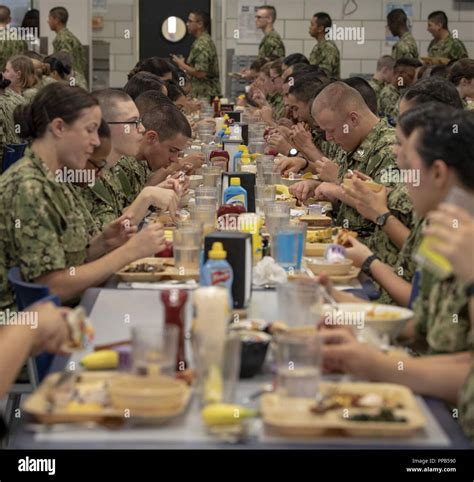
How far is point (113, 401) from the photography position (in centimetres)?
211

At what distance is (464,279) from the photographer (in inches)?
85.9

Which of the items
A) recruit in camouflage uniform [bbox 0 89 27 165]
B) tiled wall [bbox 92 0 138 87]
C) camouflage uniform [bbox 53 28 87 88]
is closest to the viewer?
recruit in camouflage uniform [bbox 0 89 27 165]

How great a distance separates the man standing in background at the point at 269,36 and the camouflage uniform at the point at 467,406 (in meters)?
12.3

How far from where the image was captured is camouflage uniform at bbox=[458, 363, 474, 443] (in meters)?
2.11

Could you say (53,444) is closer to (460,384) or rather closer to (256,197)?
(460,384)

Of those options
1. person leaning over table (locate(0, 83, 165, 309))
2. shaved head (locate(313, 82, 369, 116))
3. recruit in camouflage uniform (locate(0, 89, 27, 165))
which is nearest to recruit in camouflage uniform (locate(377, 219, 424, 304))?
person leaning over table (locate(0, 83, 165, 309))

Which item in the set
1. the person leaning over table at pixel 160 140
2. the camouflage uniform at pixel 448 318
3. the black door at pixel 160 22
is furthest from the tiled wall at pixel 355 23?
the camouflage uniform at pixel 448 318

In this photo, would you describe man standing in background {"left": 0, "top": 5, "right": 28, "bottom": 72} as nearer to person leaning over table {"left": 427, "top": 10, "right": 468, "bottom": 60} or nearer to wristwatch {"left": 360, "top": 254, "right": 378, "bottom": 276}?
person leaning over table {"left": 427, "top": 10, "right": 468, "bottom": 60}

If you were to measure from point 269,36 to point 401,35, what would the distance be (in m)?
1.78

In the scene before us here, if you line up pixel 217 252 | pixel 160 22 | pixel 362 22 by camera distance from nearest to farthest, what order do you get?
1. pixel 217 252
2. pixel 362 22
3. pixel 160 22

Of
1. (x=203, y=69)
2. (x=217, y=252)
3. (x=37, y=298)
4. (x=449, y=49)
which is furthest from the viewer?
(x=203, y=69)

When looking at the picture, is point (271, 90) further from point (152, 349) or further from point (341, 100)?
point (152, 349)

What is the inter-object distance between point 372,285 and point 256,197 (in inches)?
69.1

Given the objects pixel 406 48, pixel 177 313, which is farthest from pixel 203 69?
pixel 177 313
